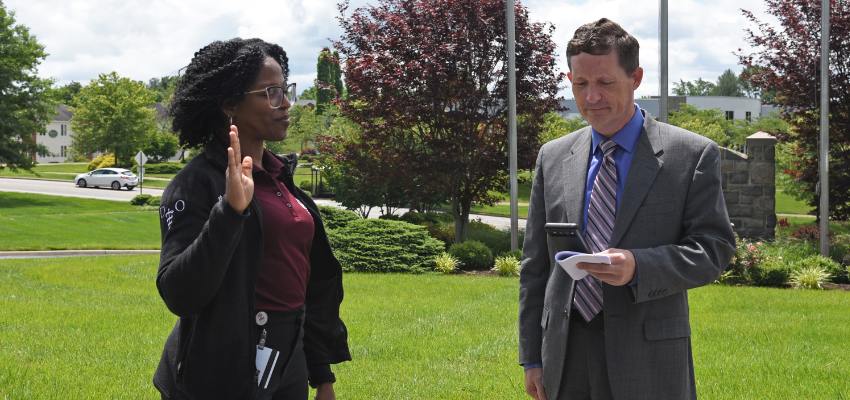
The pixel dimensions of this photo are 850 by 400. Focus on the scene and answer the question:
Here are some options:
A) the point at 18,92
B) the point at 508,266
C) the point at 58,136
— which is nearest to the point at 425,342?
the point at 508,266

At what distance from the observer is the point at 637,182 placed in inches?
97.5

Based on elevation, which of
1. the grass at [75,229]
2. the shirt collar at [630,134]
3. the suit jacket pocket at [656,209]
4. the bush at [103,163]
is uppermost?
the bush at [103,163]

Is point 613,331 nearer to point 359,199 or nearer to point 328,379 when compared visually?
point 328,379

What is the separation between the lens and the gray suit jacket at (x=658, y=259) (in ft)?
7.70

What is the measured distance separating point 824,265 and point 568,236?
1248 cm

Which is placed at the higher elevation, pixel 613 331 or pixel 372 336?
pixel 613 331

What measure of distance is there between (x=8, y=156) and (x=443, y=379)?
131 feet

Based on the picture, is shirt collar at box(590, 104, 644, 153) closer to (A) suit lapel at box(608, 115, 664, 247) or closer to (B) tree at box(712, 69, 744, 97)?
(A) suit lapel at box(608, 115, 664, 247)

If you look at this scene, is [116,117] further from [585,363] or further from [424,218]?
[585,363]

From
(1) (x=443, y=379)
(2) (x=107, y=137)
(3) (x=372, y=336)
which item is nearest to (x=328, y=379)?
(1) (x=443, y=379)

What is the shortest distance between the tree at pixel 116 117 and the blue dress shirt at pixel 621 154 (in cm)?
6002

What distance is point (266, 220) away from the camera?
2.61m

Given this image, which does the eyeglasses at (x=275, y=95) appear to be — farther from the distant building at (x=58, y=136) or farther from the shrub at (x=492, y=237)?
the distant building at (x=58, y=136)

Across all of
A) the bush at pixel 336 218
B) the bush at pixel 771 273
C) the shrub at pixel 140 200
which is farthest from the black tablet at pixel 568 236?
the shrub at pixel 140 200
